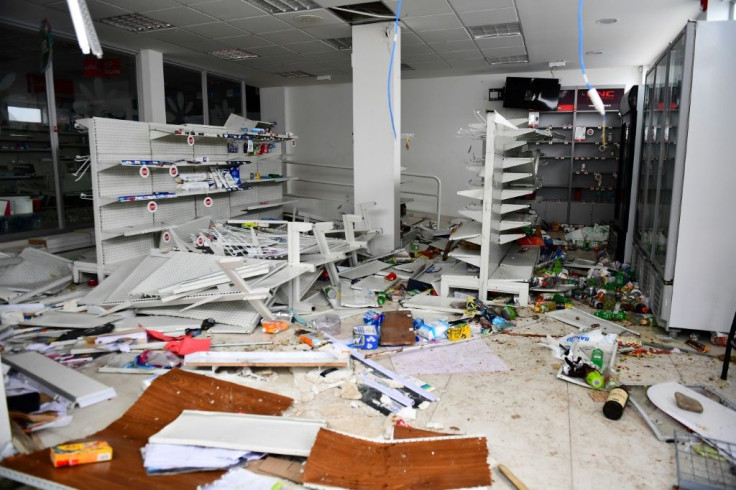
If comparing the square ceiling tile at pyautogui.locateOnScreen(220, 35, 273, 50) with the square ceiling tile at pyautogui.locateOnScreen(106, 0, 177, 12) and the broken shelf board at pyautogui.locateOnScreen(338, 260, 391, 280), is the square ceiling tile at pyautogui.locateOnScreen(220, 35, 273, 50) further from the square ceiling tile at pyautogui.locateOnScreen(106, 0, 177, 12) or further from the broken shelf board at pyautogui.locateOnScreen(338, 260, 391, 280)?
the broken shelf board at pyautogui.locateOnScreen(338, 260, 391, 280)

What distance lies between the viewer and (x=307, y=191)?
454 inches

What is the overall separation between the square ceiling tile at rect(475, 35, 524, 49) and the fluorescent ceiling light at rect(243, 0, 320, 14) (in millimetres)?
2681

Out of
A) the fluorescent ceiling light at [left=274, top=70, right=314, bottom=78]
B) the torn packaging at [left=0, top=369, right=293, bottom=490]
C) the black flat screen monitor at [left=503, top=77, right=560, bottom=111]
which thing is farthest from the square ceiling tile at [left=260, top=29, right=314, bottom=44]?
the torn packaging at [left=0, top=369, right=293, bottom=490]

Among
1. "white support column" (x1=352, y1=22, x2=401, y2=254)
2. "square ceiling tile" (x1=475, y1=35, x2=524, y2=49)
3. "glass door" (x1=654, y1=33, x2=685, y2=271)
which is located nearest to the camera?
"glass door" (x1=654, y1=33, x2=685, y2=271)

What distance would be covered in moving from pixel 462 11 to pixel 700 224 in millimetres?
3622

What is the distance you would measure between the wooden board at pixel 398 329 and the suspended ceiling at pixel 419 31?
11.6 ft

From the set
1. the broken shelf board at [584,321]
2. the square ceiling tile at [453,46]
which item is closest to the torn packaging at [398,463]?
the broken shelf board at [584,321]

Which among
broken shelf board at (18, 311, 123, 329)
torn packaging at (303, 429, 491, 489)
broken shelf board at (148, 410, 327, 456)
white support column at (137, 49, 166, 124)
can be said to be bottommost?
torn packaging at (303, 429, 491, 489)

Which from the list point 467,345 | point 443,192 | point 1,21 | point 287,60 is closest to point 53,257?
point 1,21

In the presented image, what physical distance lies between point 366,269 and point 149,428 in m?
3.35

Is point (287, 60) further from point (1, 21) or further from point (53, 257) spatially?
point (53, 257)

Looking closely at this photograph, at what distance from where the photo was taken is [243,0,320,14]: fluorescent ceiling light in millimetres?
5539

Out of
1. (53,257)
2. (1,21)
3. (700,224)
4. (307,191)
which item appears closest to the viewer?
(700,224)

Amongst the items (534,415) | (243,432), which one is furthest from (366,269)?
(243,432)
